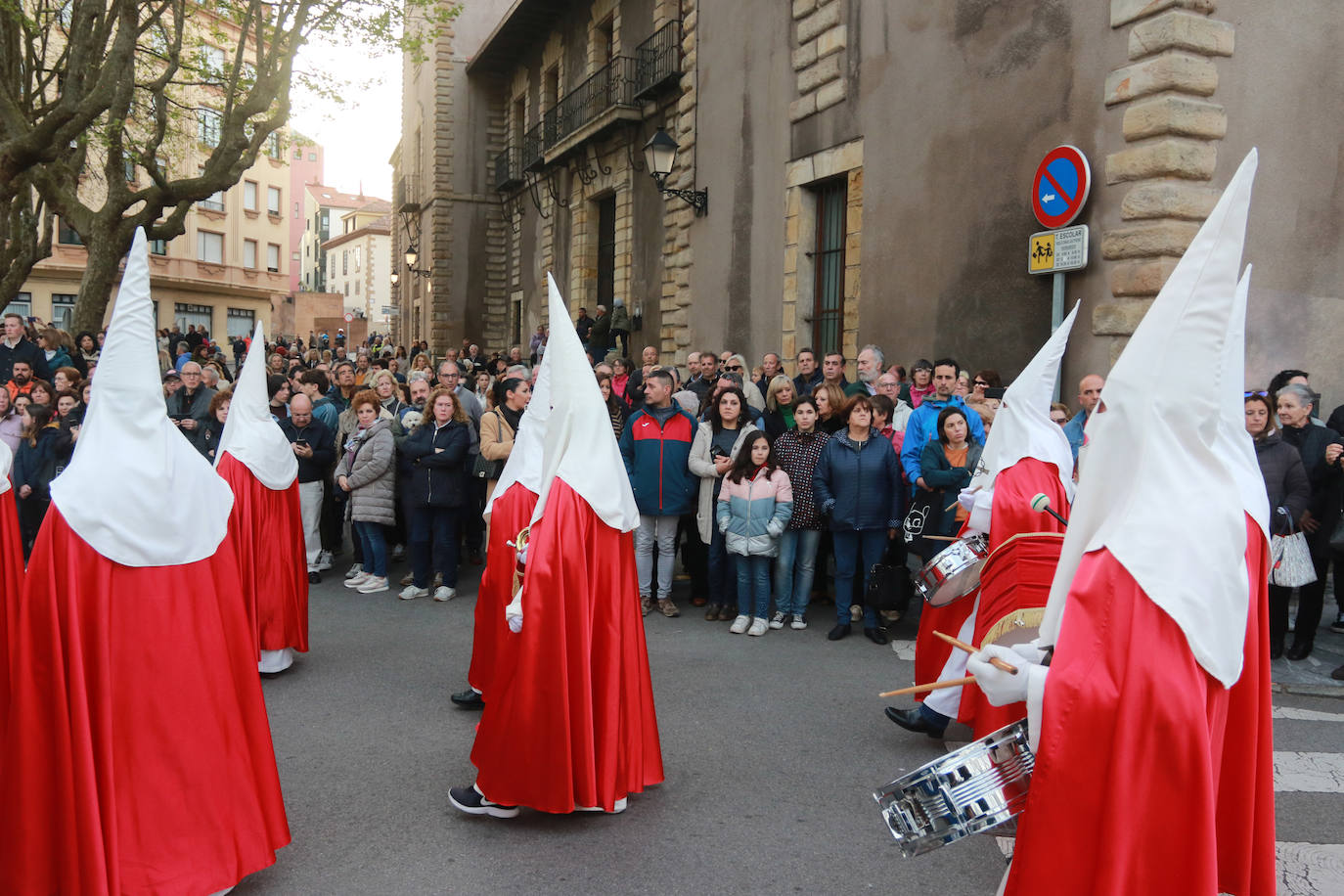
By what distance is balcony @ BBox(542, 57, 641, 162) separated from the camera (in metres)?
18.1

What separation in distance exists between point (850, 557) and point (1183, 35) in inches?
192

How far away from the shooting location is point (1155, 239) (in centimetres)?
822

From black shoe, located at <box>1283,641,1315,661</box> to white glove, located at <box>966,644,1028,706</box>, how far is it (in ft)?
18.4

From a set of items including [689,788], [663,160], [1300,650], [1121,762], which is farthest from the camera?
[663,160]

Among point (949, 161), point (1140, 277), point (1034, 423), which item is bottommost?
point (1034, 423)

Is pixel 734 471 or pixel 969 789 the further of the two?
pixel 734 471

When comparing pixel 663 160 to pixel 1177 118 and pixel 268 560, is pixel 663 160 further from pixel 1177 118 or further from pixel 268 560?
pixel 268 560

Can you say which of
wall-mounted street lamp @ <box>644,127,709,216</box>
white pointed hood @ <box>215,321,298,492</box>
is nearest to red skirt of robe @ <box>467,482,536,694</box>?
white pointed hood @ <box>215,321,298,492</box>

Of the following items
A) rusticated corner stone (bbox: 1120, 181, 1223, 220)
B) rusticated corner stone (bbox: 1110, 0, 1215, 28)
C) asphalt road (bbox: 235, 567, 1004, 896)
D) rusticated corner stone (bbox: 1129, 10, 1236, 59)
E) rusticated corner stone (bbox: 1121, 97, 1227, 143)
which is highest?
rusticated corner stone (bbox: 1110, 0, 1215, 28)

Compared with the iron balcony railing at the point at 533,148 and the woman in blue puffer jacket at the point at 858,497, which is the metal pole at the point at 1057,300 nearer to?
the woman in blue puffer jacket at the point at 858,497

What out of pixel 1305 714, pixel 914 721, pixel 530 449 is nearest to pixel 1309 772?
pixel 1305 714

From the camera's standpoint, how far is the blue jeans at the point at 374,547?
8.99 m

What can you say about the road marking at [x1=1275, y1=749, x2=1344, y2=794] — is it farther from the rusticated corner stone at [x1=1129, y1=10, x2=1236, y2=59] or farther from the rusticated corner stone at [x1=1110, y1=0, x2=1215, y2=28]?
the rusticated corner stone at [x1=1110, y1=0, x2=1215, y2=28]

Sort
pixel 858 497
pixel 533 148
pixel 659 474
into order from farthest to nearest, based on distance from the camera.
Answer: pixel 533 148 → pixel 659 474 → pixel 858 497
